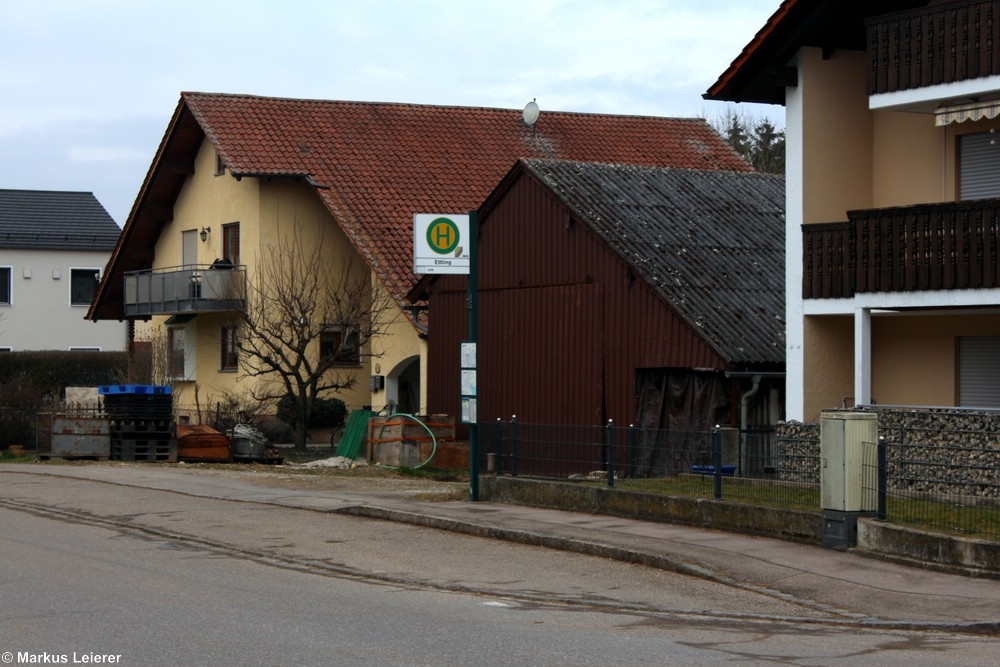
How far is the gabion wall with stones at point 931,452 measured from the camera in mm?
15531

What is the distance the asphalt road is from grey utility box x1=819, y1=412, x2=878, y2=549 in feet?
7.12

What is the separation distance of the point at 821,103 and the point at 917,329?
12.1ft

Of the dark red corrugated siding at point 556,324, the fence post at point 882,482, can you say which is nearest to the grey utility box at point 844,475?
the fence post at point 882,482

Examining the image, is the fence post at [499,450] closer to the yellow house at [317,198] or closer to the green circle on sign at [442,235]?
the green circle on sign at [442,235]

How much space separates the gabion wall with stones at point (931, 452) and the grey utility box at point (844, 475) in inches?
27.5

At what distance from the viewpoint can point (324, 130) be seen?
41719mm

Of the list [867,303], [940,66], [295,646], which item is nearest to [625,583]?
[295,646]

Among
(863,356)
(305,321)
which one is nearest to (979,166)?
(863,356)

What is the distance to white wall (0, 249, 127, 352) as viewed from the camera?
209ft

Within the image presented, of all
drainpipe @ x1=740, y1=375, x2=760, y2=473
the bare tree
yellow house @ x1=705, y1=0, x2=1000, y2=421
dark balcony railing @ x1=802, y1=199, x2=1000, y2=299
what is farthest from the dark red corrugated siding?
the bare tree

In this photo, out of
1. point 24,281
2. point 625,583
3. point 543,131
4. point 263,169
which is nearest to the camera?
point 625,583

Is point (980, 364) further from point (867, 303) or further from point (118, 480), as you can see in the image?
point (118, 480)

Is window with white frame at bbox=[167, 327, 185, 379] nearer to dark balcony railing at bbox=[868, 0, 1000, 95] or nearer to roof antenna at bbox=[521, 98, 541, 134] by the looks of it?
roof antenna at bbox=[521, 98, 541, 134]

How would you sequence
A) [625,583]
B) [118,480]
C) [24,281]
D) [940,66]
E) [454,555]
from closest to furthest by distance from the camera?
[625,583]
[454,555]
[940,66]
[118,480]
[24,281]
